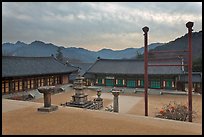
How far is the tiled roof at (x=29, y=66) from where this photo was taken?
2261 cm

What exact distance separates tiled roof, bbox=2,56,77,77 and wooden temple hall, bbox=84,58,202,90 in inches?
191

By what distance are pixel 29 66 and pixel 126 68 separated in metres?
15.0

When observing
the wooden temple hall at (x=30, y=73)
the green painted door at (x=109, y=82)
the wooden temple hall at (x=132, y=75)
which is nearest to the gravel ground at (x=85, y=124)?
the wooden temple hall at (x=30, y=73)

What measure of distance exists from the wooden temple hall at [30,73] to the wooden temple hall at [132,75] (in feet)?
15.9

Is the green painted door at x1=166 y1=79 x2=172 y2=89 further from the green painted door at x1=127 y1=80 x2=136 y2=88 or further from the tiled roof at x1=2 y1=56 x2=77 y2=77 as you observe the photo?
the tiled roof at x1=2 y1=56 x2=77 y2=77

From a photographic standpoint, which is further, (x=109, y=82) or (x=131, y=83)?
(x=109, y=82)

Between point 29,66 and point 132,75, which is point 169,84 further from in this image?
point 29,66

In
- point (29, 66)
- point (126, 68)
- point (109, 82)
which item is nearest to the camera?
point (29, 66)

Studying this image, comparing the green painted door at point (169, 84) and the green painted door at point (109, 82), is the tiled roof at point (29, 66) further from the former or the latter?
the green painted door at point (169, 84)

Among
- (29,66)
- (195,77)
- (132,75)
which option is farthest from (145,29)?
(29,66)

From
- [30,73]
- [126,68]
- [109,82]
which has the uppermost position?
[126,68]

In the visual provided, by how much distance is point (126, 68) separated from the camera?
31.2 meters

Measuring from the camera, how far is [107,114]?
11039 millimetres

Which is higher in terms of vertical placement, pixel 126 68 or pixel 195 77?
pixel 126 68
